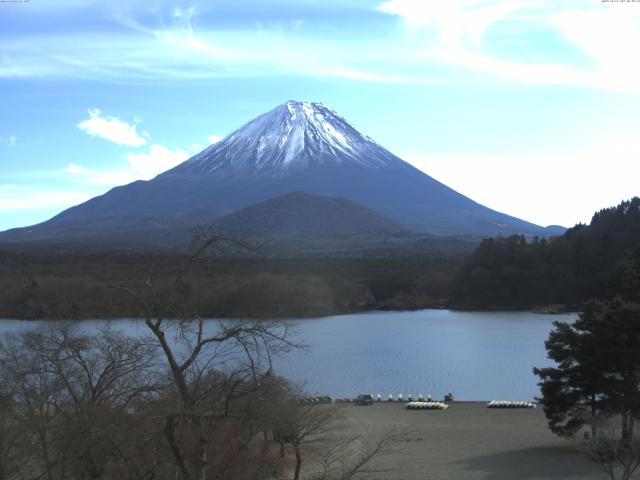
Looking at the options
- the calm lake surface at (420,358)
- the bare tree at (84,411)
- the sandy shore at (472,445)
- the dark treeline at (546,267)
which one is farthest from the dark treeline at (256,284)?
the bare tree at (84,411)

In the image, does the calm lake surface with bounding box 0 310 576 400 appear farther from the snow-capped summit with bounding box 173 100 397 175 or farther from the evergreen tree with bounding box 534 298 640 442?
the snow-capped summit with bounding box 173 100 397 175

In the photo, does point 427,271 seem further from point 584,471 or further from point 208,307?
point 584,471

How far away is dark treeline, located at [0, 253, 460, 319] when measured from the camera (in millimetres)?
34750

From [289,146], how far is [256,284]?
5859 cm

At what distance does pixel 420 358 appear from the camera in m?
23.3

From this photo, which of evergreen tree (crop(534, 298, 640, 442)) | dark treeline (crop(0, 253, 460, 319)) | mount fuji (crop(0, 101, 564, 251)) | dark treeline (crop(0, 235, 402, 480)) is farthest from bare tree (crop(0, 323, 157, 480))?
mount fuji (crop(0, 101, 564, 251))

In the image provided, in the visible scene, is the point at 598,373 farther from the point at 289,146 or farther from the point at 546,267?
the point at 289,146

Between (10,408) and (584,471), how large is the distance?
22.6ft

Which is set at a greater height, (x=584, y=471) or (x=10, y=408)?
(x=10, y=408)

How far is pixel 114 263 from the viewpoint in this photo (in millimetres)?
42938

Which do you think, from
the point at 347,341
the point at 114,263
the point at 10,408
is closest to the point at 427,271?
the point at 114,263

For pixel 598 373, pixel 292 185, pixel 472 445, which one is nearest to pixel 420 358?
pixel 472 445

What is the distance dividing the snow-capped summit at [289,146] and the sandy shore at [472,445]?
77.8 metres

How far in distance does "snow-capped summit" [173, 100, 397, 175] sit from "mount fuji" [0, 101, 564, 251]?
116 millimetres
